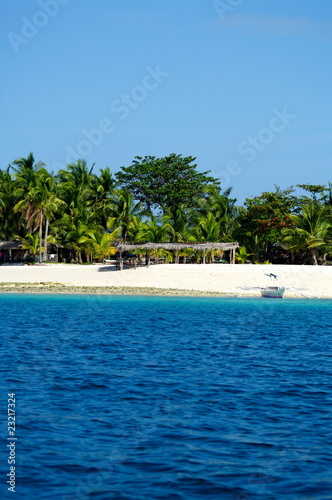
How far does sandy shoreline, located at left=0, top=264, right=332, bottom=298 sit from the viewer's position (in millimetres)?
44125

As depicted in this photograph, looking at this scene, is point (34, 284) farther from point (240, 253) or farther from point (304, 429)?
point (304, 429)

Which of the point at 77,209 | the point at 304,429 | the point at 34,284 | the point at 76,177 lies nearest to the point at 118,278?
the point at 34,284

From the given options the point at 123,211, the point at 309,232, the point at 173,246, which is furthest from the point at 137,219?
the point at 309,232

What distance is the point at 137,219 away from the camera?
2365 inches

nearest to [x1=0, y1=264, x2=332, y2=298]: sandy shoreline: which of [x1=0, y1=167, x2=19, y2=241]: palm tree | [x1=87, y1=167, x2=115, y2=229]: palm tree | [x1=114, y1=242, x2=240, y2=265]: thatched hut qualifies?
[x1=114, y1=242, x2=240, y2=265]: thatched hut

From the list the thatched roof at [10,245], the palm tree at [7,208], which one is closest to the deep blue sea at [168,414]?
the thatched roof at [10,245]

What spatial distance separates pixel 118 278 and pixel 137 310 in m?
15.3

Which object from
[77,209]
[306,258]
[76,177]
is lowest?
[306,258]

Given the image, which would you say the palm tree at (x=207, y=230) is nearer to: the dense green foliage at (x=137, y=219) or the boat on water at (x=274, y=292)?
the dense green foliage at (x=137, y=219)

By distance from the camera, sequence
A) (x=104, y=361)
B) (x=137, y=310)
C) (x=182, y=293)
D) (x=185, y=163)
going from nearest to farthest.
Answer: (x=104, y=361) → (x=137, y=310) → (x=182, y=293) → (x=185, y=163)

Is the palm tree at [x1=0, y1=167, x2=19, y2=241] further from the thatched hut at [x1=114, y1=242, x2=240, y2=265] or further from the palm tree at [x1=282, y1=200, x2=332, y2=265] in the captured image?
the palm tree at [x1=282, y1=200, x2=332, y2=265]

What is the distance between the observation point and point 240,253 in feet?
195

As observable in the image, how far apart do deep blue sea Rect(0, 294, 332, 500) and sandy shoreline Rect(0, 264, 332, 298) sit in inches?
806

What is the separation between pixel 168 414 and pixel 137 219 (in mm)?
49040
